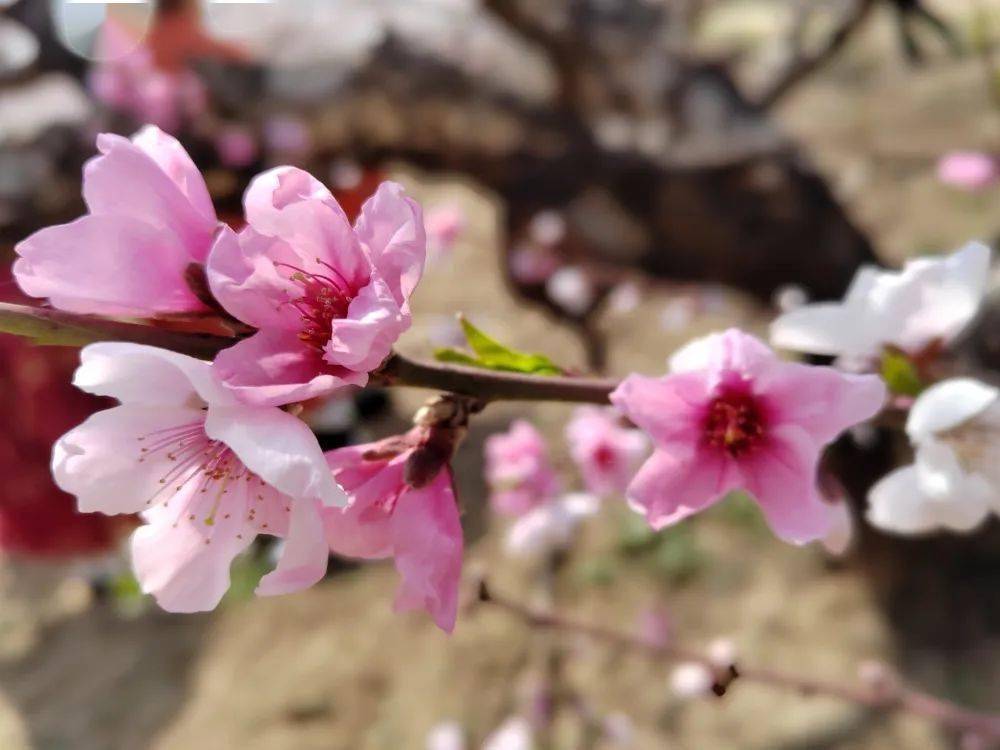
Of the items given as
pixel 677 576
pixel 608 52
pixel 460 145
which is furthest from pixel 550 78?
pixel 677 576

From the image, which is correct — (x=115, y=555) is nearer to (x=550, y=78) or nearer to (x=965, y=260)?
(x=550, y=78)

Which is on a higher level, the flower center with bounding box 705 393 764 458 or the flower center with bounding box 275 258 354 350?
the flower center with bounding box 275 258 354 350

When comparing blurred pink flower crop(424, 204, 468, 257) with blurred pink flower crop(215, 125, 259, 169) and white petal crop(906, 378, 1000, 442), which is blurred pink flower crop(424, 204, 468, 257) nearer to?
blurred pink flower crop(215, 125, 259, 169)

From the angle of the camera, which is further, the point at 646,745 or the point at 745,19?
the point at 745,19

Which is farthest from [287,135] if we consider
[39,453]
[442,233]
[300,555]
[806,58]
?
[300,555]

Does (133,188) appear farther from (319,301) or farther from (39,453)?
(39,453)

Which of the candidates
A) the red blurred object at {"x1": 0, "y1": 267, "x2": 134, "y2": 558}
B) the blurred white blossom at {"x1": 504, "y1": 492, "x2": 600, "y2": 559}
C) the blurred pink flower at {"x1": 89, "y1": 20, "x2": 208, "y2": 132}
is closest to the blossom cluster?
the blurred white blossom at {"x1": 504, "y1": 492, "x2": 600, "y2": 559}
